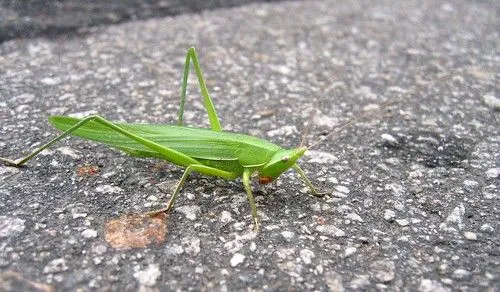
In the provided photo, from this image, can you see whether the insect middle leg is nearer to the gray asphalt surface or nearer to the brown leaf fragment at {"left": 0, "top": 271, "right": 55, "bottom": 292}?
the gray asphalt surface

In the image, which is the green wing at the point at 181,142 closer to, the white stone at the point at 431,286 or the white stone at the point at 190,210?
the white stone at the point at 190,210

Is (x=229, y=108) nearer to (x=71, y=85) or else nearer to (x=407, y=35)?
(x=71, y=85)

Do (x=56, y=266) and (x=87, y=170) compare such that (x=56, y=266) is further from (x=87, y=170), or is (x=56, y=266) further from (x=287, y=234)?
(x=287, y=234)

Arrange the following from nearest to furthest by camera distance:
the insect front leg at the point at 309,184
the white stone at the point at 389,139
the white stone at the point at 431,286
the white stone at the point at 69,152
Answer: the white stone at the point at 431,286 < the insect front leg at the point at 309,184 < the white stone at the point at 69,152 < the white stone at the point at 389,139

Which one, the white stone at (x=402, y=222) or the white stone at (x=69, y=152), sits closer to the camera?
the white stone at (x=402, y=222)

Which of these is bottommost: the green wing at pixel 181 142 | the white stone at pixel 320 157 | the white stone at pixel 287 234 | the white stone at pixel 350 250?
the white stone at pixel 350 250

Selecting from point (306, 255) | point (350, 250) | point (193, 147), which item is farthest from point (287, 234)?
point (193, 147)

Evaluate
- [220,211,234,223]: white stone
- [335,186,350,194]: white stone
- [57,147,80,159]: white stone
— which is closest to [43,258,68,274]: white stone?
[220,211,234,223]: white stone

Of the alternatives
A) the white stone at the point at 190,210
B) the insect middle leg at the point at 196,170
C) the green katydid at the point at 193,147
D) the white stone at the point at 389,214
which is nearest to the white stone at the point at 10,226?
the green katydid at the point at 193,147

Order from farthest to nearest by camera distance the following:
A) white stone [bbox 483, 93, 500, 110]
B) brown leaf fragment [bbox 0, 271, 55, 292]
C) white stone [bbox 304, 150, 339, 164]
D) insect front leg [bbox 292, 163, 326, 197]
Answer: white stone [bbox 483, 93, 500, 110] < white stone [bbox 304, 150, 339, 164] < insect front leg [bbox 292, 163, 326, 197] < brown leaf fragment [bbox 0, 271, 55, 292]
